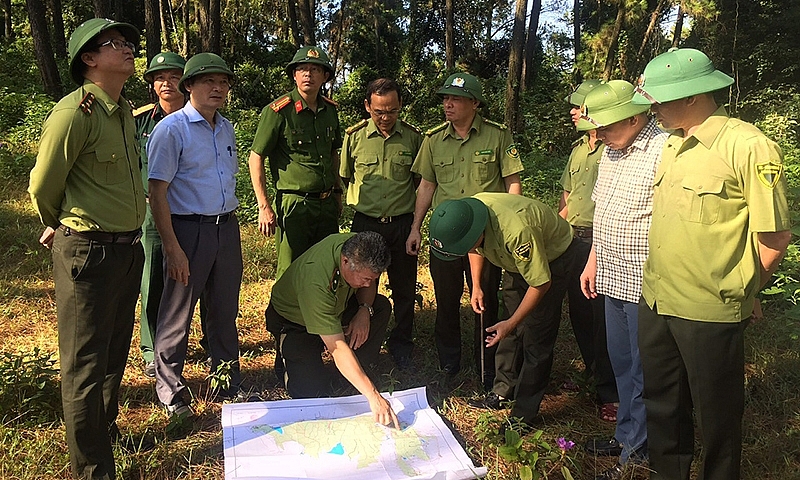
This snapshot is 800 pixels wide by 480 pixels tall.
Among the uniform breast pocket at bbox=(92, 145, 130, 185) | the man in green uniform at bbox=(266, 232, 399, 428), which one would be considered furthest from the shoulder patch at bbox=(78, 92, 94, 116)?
the man in green uniform at bbox=(266, 232, 399, 428)

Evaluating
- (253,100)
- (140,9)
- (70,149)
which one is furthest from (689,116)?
(140,9)

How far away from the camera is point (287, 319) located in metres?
3.36

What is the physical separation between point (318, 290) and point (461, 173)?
1284mm

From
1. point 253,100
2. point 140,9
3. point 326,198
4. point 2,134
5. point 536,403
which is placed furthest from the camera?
point 140,9

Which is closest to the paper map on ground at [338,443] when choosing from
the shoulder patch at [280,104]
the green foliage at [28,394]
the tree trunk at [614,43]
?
the green foliage at [28,394]

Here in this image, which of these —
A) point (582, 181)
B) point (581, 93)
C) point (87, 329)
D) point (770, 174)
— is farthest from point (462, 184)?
point (87, 329)

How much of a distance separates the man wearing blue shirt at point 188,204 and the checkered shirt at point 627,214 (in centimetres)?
192

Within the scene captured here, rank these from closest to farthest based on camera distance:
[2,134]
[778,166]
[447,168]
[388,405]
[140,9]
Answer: [778,166] → [388,405] → [447,168] → [2,134] → [140,9]

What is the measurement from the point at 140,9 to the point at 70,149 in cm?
2200

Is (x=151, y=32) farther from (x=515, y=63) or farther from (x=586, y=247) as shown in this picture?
(x=586, y=247)

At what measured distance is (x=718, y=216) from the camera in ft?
6.58

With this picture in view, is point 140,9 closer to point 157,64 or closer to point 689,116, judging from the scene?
point 157,64

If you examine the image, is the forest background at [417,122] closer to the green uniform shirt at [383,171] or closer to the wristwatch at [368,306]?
the wristwatch at [368,306]

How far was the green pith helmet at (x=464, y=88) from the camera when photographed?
11.5ft
